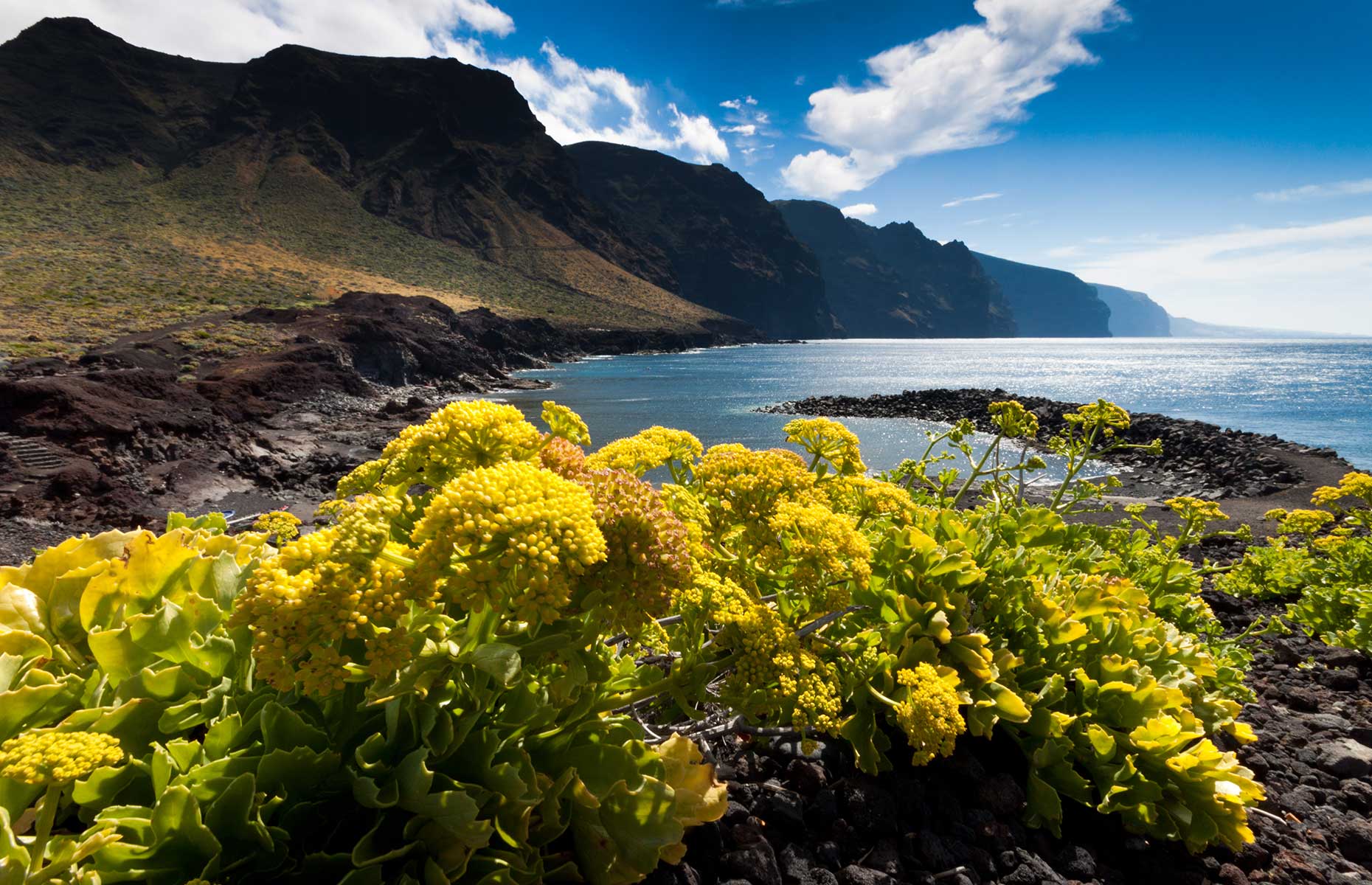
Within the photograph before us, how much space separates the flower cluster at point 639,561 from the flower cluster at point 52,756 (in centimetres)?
130

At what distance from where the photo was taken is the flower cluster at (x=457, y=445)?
2.17 meters

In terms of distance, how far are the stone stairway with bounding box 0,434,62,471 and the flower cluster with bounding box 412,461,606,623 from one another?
19.3 meters

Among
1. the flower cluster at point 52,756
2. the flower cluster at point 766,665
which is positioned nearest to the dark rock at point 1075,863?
the flower cluster at point 766,665

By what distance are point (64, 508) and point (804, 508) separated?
57.5 ft

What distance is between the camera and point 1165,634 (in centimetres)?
378

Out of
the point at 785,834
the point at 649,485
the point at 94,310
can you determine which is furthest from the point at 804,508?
the point at 94,310

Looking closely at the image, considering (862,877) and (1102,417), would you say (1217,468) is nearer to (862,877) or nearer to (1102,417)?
(1102,417)

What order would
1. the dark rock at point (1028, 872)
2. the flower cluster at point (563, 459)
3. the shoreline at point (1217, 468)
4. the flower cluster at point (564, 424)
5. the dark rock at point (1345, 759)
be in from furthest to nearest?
the shoreline at point (1217, 468), the dark rock at point (1345, 759), the flower cluster at point (564, 424), the dark rock at point (1028, 872), the flower cluster at point (563, 459)

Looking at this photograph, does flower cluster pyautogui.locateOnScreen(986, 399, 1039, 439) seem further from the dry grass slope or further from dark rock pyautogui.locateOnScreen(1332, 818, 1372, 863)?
the dry grass slope

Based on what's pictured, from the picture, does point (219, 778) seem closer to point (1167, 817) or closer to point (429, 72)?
point (1167, 817)

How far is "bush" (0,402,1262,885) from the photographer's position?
1.66 metres

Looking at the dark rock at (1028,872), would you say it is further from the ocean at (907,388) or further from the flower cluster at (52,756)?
the ocean at (907,388)

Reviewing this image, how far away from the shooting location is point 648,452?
302 centimetres

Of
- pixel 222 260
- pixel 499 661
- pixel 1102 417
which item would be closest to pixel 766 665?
pixel 499 661
